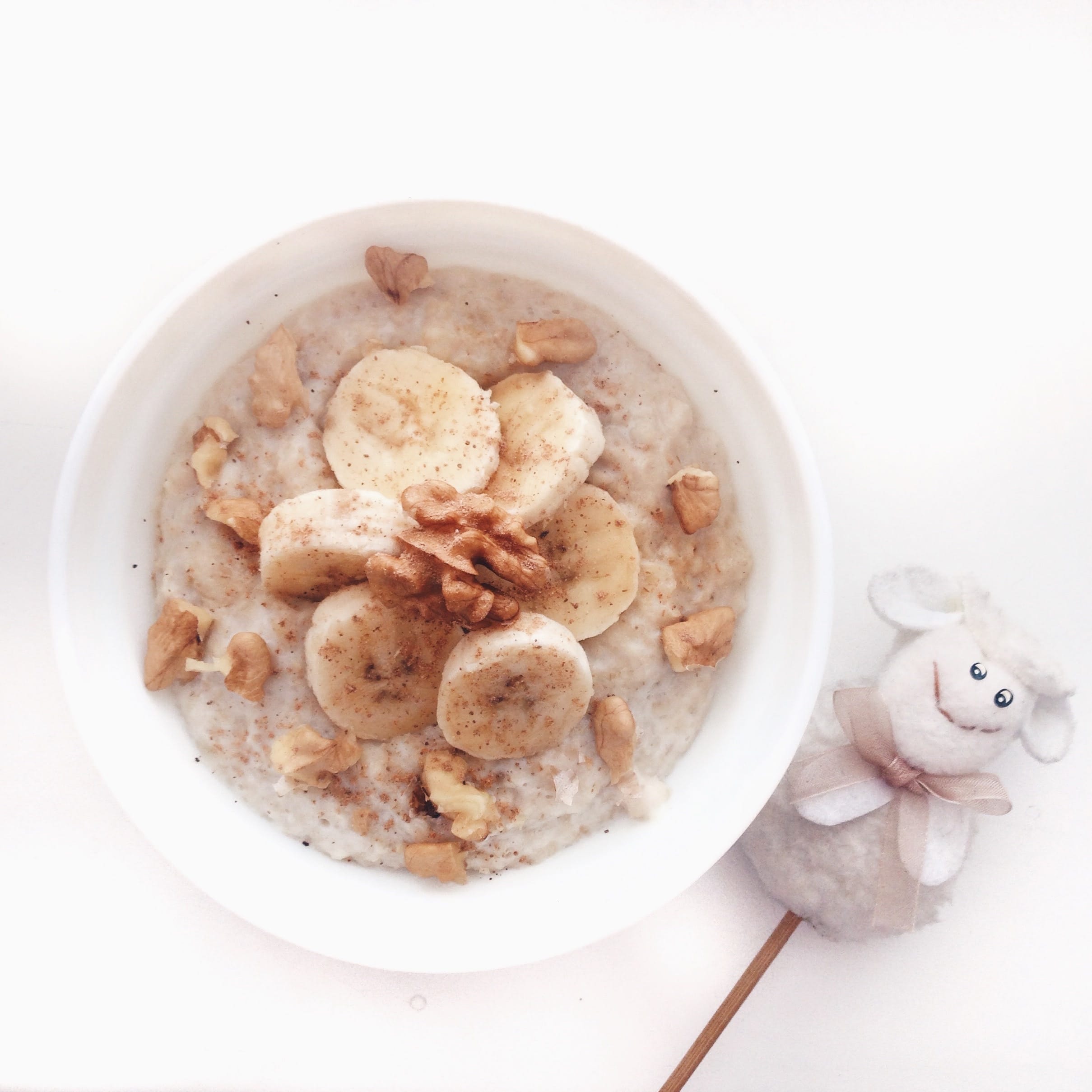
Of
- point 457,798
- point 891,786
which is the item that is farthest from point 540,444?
point 891,786

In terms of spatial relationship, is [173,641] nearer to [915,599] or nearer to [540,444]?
[540,444]

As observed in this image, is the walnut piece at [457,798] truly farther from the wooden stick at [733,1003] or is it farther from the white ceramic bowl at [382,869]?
the wooden stick at [733,1003]

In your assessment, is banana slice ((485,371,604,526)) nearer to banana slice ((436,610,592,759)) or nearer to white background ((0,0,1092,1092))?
banana slice ((436,610,592,759))

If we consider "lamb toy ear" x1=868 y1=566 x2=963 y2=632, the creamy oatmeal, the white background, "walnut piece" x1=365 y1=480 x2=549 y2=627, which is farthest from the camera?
the white background

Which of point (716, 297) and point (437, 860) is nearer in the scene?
point (437, 860)

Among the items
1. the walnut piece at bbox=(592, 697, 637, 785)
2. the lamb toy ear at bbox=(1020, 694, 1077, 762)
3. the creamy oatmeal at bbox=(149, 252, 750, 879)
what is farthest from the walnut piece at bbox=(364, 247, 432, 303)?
the lamb toy ear at bbox=(1020, 694, 1077, 762)
